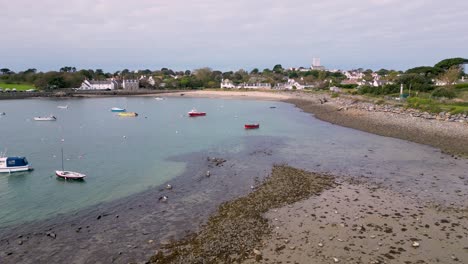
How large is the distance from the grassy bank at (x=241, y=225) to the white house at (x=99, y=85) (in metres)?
135

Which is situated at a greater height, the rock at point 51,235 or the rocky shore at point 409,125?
the rocky shore at point 409,125

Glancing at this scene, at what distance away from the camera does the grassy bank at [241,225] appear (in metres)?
11.5

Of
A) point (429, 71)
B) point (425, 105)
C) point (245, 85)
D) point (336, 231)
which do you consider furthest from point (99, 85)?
point (336, 231)

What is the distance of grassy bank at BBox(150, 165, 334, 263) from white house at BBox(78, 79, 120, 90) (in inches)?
5327

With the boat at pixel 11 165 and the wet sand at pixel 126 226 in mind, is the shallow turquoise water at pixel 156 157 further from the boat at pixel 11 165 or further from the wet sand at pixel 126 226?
the wet sand at pixel 126 226

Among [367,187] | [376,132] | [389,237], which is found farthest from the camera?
[376,132]

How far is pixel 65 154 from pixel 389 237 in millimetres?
26589

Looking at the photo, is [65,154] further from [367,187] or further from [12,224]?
[367,187]

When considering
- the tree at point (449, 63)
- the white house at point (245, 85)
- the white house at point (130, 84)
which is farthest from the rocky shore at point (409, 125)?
the white house at point (130, 84)

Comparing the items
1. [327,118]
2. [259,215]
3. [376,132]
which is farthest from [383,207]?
[327,118]

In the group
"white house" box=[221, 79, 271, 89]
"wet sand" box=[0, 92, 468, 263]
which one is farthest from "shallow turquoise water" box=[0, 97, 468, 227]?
"white house" box=[221, 79, 271, 89]

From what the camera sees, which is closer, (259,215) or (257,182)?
(259,215)

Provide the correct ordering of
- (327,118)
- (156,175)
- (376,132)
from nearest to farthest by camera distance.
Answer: (156,175)
(376,132)
(327,118)

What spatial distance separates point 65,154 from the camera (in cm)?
2973
